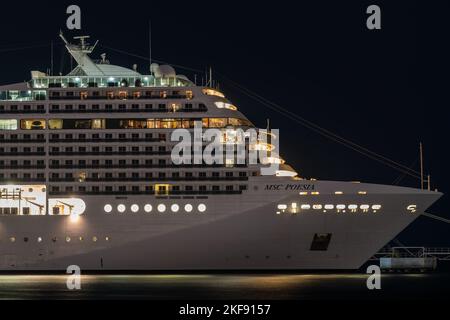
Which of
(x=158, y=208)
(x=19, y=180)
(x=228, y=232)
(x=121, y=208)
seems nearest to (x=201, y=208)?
(x=228, y=232)

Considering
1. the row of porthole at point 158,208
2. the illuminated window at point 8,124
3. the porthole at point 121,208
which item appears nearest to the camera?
the row of porthole at point 158,208

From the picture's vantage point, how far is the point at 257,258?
2894 inches

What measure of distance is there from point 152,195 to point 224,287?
1154 cm

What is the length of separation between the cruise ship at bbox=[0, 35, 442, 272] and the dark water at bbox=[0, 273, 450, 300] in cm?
145

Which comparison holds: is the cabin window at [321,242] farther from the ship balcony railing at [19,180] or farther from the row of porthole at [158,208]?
the ship balcony railing at [19,180]

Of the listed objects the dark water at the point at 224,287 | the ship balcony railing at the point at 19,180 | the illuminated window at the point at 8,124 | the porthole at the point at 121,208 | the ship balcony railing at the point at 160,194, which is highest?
the illuminated window at the point at 8,124

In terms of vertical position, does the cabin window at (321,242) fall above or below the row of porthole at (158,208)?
below

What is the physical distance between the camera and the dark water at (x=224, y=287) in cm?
6112

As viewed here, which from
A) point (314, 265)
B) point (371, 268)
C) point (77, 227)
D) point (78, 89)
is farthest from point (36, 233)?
point (371, 268)

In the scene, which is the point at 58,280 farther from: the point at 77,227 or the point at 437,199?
the point at 437,199

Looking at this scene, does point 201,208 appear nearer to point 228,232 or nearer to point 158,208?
point 228,232

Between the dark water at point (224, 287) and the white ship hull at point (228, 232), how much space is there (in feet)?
3.31

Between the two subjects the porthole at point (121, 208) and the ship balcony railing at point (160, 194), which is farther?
the porthole at point (121, 208)

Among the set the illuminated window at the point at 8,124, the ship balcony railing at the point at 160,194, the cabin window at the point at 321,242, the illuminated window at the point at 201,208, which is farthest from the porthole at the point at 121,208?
the cabin window at the point at 321,242
